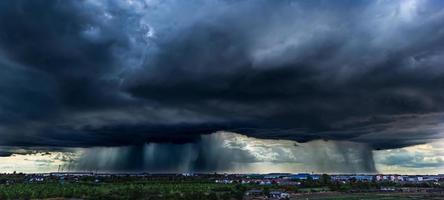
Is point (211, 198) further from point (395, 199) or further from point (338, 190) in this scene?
point (338, 190)

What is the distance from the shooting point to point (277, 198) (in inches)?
5202

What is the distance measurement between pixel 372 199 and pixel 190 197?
5754 centimetres

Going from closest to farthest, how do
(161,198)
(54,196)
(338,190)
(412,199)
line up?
1. (161,198)
2. (412,199)
3. (54,196)
4. (338,190)

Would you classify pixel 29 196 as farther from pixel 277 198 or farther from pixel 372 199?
pixel 372 199

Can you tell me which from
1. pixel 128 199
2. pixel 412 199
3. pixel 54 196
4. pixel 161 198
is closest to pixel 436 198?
pixel 412 199

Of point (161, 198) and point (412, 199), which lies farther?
point (412, 199)

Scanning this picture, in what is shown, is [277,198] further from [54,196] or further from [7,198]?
[7,198]

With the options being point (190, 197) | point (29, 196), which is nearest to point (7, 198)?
point (29, 196)

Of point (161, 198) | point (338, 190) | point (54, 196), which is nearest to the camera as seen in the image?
point (161, 198)

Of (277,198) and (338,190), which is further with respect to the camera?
(338,190)

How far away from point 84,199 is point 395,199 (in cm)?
9645

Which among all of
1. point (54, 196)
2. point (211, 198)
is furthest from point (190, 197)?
point (54, 196)

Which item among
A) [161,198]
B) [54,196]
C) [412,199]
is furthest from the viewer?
[54,196]

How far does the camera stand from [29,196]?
425 feet
